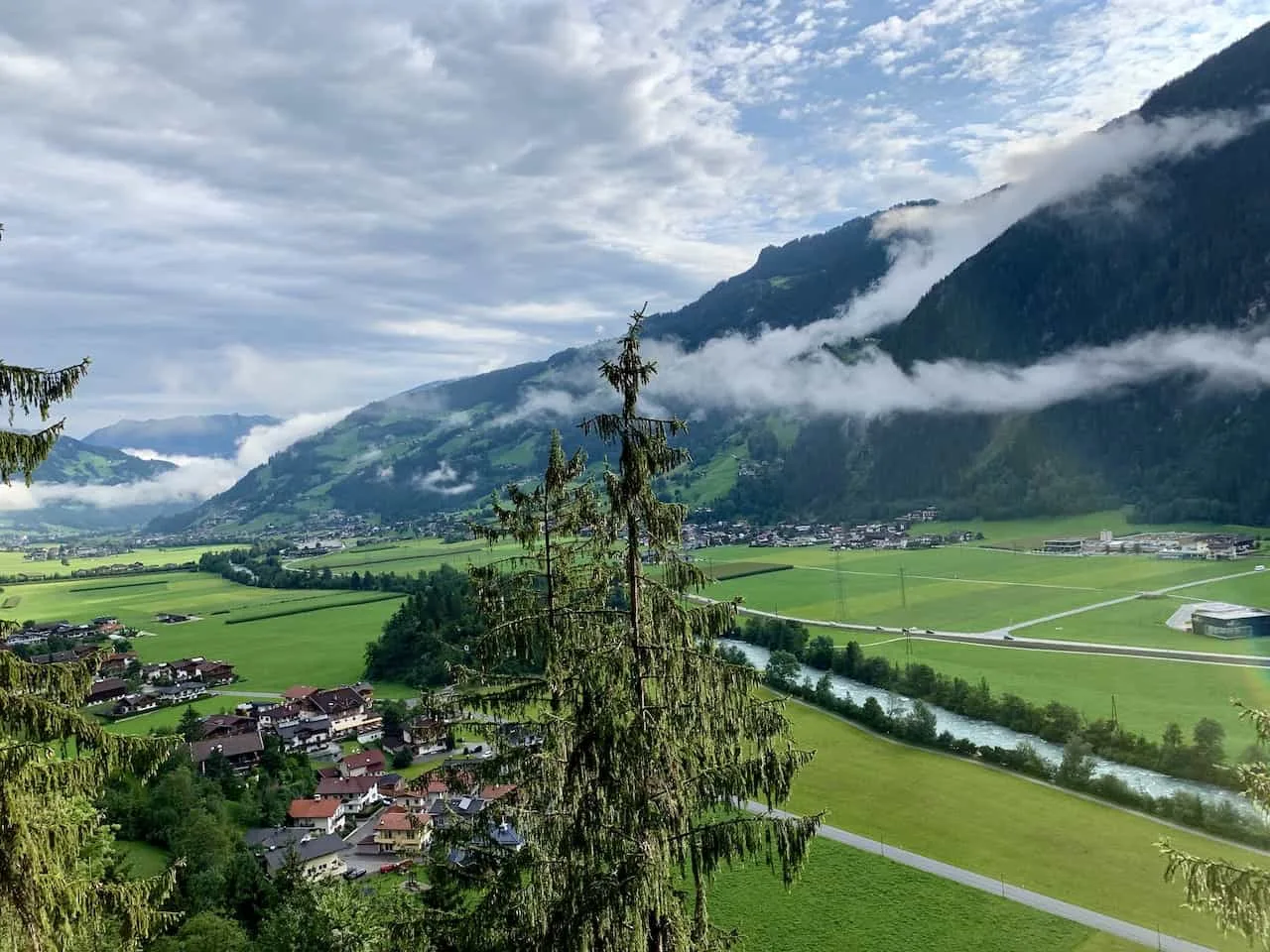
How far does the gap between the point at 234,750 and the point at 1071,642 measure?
67.7 m

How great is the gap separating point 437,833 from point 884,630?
73.5m

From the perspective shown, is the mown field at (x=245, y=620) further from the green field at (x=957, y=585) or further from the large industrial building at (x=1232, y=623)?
the large industrial building at (x=1232, y=623)

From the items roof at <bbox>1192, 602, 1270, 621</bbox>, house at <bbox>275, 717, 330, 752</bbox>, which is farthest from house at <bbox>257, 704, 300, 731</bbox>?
roof at <bbox>1192, 602, 1270, 621</bbox>

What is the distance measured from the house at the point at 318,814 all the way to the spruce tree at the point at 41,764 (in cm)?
3431

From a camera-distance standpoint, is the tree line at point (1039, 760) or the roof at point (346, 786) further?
the roof at point (346, 786)

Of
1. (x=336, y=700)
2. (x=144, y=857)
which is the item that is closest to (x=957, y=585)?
(x=336, y=700)

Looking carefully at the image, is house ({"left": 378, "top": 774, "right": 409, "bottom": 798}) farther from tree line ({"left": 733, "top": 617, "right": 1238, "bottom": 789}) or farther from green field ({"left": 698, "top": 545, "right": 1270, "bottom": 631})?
green field ({"left": 698, "top": 545, "right": 1270, "bottom": 631})

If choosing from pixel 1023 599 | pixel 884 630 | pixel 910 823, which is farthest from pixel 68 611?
pixel 1023 599

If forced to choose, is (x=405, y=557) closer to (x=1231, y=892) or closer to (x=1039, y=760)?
(x=1039, y=760)

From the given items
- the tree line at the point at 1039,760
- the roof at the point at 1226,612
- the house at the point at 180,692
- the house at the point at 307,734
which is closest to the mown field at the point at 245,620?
the house at the point at 180,692

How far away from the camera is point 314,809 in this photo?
1624 inches

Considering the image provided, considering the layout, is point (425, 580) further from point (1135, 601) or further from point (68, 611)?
point (1135, 601)

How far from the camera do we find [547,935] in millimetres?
7773

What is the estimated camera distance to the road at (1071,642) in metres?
60.4
